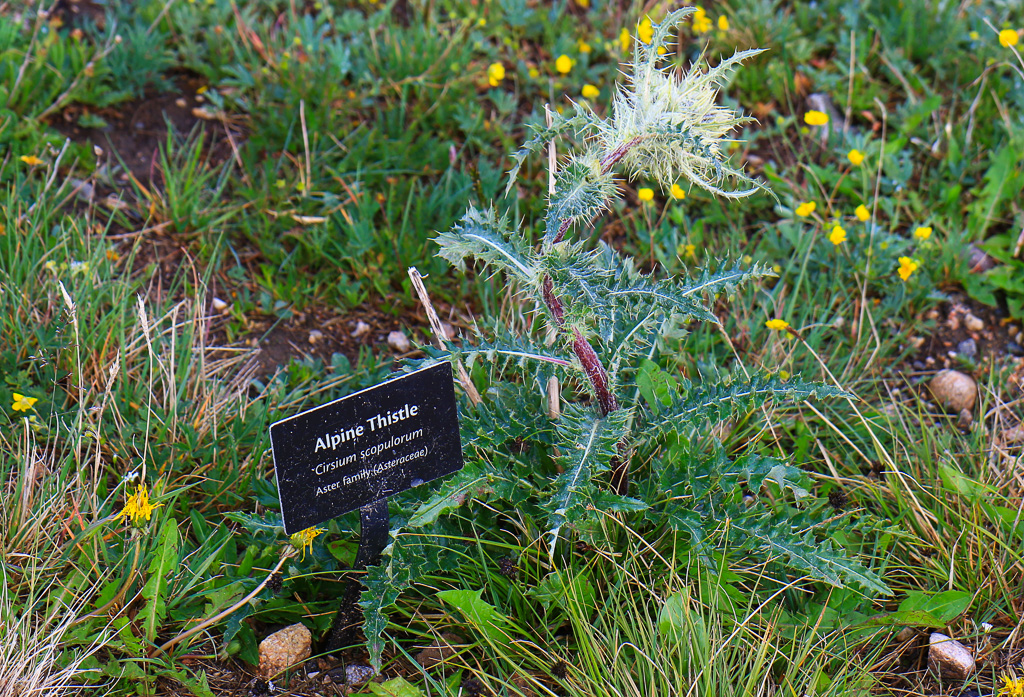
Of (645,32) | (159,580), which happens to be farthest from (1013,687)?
(645,32)

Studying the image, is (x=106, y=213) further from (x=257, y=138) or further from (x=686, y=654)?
(x=686, y=654)

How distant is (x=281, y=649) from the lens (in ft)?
6.54

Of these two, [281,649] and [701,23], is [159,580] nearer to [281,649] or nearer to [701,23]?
[281,649]

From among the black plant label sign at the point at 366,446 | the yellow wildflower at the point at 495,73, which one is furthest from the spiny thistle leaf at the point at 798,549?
the yellow wildflower at the point at 495,73

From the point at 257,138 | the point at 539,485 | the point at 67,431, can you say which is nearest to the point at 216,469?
the point at 67,431

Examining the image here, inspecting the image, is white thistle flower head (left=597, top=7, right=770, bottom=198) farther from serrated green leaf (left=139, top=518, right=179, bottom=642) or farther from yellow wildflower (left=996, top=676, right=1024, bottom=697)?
serrated green leaf (left=139, top=518, right=179, bottom=642)

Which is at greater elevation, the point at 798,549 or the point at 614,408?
the point at 614,408

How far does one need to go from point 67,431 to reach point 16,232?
717 millimetres

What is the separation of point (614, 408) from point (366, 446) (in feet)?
2.13

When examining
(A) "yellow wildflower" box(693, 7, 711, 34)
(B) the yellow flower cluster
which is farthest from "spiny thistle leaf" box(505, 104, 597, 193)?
(A) "yellow wildflower" box(693, 7, 711, 34)

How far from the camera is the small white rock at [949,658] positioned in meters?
2.02

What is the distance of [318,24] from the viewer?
147 inches

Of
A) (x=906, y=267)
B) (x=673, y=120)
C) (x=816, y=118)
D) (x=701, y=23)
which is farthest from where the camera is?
(x=701, y=23)

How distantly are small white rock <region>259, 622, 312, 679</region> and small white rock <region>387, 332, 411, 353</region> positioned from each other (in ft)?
3.61
